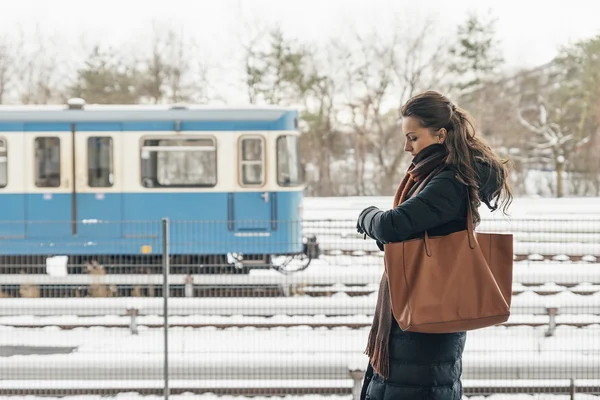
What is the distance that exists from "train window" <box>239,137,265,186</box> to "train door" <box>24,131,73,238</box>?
279cm

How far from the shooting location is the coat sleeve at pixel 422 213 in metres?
2.80

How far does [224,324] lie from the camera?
8.54m

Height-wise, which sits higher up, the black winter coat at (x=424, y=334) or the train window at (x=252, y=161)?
the train window at (x=252, y=161)

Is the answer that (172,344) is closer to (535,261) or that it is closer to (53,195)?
(53,195)

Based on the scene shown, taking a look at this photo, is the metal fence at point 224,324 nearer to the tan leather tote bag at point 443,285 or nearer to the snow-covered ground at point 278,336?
the snow-covered ground at point 278,336

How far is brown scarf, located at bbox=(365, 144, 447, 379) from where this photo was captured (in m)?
2.95

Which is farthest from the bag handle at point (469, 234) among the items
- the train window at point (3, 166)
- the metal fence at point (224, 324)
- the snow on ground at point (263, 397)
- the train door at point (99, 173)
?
the train window at point (3, 166)

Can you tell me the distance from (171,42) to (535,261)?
30.3 m

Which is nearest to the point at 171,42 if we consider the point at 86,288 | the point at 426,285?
the point at 86,288

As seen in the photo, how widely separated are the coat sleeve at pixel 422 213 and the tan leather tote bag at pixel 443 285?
47mm

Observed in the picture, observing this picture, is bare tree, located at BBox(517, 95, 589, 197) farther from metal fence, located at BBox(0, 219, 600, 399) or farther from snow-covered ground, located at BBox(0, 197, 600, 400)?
snow-covered ground, located at BBox(0, 197, 600, 400)

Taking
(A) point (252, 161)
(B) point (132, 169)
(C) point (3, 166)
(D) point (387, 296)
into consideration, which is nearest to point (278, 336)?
(A) point (252, 161)

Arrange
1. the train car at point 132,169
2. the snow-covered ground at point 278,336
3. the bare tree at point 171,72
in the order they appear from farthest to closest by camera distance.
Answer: the bare tree at point 171,72 < the train car at point 132,169 < the snow-covered ground at point 278,336

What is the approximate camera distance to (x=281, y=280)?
29.3 feet
